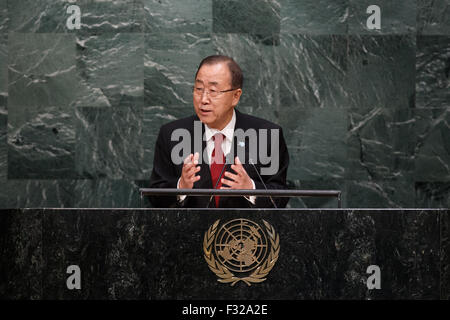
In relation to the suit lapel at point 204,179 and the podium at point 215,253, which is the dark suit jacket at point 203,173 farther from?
the podium at point 215,253

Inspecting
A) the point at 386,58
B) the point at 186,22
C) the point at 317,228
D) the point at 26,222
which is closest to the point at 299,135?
the point at 386,58

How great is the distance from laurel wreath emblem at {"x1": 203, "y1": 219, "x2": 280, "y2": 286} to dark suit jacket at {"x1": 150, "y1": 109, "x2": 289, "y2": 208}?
802 millimetres

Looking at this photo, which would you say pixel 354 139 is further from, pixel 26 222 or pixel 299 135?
pixel 26 222

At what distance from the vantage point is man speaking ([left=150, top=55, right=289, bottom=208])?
4.86 meters

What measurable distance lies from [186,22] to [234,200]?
2442 millimetres

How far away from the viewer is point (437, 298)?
140 inches

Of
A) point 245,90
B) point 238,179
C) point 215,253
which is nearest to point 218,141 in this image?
point 238,179

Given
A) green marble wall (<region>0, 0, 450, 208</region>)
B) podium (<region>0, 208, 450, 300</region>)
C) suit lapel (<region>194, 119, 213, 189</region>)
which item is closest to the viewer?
podium (<region>0, 208, 450, 300</region>)

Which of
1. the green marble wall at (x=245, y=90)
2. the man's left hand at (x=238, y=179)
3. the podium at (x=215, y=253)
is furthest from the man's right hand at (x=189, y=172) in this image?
the green marble wall at (x=245, y=90)

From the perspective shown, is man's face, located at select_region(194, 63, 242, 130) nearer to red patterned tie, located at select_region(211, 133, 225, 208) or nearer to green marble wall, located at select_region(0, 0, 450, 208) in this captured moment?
red patterned tie, located at select_region(211, 133, 225, 208)

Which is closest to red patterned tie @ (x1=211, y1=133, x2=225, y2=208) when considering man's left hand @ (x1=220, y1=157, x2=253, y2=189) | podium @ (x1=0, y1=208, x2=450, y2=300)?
man's left hand @ (x1=220, y1=157, x2=253, y2=189)

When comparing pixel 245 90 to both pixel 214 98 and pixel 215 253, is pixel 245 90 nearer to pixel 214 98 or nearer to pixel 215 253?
pixel 214 98

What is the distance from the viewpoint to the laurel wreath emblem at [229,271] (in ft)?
11.6

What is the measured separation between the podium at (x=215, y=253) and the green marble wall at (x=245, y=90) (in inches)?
106
